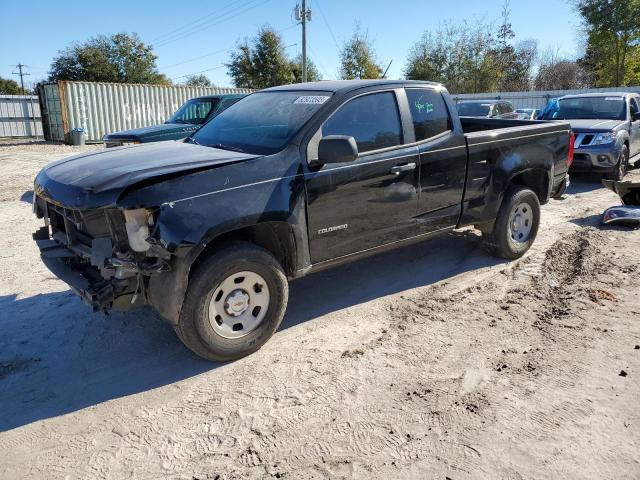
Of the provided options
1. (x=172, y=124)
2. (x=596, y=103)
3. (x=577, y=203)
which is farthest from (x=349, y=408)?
(x=596, y=103)

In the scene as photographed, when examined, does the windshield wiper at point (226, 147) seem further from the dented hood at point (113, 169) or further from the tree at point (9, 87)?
the tree at point (9, 87)

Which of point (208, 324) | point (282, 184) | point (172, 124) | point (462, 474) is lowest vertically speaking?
point (462, 474)

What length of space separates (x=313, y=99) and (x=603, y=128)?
8064mm

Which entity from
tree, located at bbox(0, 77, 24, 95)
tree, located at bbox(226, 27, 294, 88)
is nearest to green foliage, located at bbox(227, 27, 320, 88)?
tree, located at bbox(226, 27, 294, 88)

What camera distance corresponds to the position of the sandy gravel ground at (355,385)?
2779 millimetres

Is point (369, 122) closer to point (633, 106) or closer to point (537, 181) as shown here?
point (537, 181)

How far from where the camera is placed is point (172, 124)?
11469 millimetres

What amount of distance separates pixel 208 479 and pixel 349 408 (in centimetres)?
96

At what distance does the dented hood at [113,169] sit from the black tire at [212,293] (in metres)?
0.65

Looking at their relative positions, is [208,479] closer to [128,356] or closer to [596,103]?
[128,356]

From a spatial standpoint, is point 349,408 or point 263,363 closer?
point 349,408

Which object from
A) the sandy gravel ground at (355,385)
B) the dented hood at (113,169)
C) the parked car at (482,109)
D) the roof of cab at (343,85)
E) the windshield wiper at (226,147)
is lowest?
the sandy gravel ground at (355,385)

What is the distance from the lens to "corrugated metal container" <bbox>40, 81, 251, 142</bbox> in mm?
21359

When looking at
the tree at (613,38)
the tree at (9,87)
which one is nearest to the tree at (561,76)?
the tree at (613,38)
